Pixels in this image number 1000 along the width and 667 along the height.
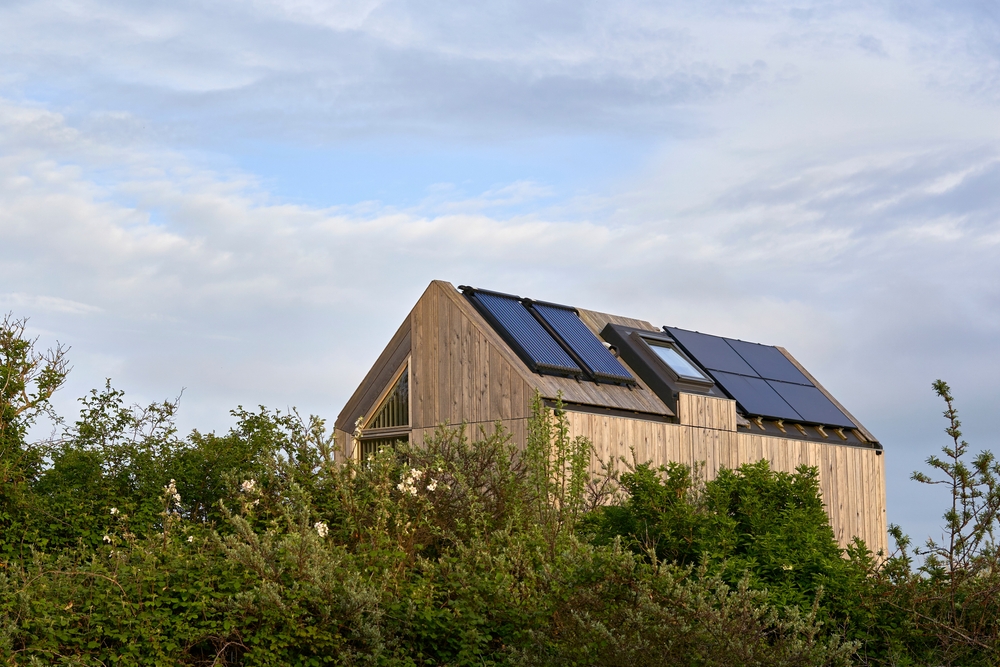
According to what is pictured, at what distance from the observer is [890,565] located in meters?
8.78

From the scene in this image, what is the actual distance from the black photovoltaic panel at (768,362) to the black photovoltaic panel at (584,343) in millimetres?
5055

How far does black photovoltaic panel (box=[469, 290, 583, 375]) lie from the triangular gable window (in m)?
1.75

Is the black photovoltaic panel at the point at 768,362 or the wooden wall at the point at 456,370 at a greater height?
the black photovoltaic panel at the point at 768,362

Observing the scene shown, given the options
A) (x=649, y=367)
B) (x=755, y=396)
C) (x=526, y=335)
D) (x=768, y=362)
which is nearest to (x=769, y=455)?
(x=755, y=396)

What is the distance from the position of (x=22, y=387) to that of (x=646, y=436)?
343 inches

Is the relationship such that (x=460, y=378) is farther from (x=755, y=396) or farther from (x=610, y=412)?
(x=755, y=396)

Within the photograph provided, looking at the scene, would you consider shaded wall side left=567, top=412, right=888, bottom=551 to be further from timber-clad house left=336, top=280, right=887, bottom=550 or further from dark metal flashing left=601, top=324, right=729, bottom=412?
dark metal flashing left=601, top=324, right=729, bottom=412

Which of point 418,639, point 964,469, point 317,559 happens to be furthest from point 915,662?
point 317,559

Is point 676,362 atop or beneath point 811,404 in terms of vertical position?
atop

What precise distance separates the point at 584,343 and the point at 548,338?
993 millimetres

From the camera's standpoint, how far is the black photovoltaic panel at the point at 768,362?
73.3 ft

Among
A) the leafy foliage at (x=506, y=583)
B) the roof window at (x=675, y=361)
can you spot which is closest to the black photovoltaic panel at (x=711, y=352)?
the roof window at (x=675, y=361)

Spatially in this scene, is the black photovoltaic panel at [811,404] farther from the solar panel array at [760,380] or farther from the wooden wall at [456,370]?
the wooden wall at [456,370]

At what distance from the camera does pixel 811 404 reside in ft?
72.0
